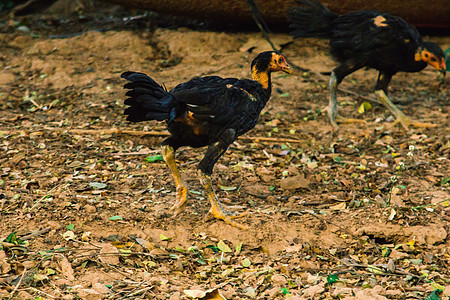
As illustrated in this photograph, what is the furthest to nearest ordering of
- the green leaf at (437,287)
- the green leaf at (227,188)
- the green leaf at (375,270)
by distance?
the green leaf at (227,188) → the green leaf at (375,270) → the green leaf at (437,287)

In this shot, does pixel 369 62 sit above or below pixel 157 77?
above

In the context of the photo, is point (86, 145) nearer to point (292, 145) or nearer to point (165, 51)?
point (292, 145)

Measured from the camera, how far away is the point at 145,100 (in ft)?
12.3

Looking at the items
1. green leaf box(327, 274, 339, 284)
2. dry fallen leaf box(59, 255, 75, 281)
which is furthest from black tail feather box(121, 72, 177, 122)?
green leaf box(327, 274, 339, 284)

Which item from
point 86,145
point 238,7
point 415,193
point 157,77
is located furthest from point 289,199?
point 238,7

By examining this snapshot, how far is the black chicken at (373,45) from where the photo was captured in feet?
20.4

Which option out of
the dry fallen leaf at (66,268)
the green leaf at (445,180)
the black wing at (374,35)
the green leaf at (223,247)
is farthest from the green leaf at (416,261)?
the black wing at (374,35)

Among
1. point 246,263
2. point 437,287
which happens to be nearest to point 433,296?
point 437,287

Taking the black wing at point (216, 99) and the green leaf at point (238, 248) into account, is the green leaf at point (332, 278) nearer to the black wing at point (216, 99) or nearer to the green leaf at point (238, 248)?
the green leaf at point (238, 248)

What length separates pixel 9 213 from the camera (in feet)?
13.3

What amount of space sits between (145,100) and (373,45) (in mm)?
3447

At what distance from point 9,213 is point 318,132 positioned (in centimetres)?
355

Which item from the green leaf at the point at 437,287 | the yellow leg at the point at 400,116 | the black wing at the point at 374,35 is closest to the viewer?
the green leaf at the point at 437,287

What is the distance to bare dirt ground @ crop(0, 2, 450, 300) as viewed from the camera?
3535mm
